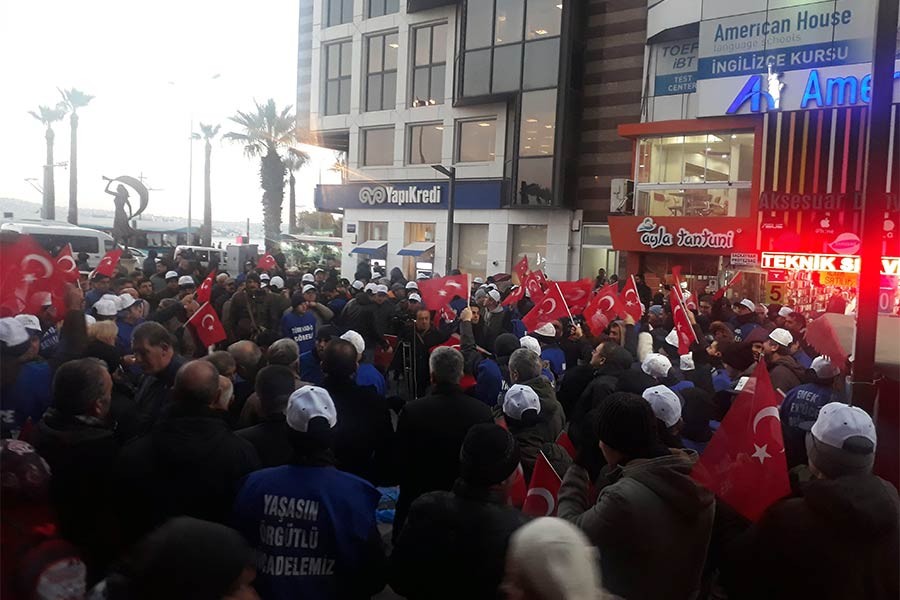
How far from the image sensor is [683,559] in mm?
2889

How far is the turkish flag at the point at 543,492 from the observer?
3572 millimetres

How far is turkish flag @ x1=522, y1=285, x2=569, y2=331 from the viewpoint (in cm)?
925

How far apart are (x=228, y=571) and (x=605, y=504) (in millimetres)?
1489

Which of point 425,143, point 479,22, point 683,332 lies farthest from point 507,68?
point 683,332

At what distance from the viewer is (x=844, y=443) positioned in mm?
3006

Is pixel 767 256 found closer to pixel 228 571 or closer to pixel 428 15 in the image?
pixel 428 15

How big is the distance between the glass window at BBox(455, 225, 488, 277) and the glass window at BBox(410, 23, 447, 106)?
19.1 ft

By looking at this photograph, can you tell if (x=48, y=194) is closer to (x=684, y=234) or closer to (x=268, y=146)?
(x=268, y=146)

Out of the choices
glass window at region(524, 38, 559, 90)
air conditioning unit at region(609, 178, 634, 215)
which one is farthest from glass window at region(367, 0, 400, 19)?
air conditioning unit at region(609, 178, 634, 215)

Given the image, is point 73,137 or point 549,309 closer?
point 549,309

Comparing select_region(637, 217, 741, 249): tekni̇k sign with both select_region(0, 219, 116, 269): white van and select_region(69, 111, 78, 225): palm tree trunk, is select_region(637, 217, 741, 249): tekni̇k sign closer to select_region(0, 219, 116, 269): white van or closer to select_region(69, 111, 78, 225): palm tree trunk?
select_region(0, 219, 116, 269): white van

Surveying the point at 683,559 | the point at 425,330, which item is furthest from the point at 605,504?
the point at 425,330

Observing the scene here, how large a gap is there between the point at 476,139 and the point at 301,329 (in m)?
23.0

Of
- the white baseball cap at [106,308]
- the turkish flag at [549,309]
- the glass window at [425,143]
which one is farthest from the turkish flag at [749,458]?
the glass window at [425,143]
